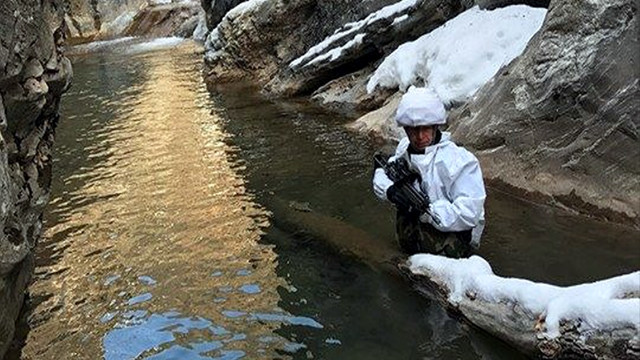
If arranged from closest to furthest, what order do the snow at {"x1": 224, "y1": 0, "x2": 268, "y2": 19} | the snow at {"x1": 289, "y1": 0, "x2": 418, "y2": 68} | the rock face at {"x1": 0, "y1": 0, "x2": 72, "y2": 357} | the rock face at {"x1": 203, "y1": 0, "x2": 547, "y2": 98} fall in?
1. the rock face at {"x1": 0, "y1": 0, "x2": 72, "y2": 357}
2. the rock face at {"x1": 203, "y1": 0, "x2": 547, "y2": 98}
3. the snow at {"x1": 289, "y1": 0, "x2": 418, "y2": 68}
4. the snow at {"x1": 224, "y1": 0, "x2": 268, "y2": 19}

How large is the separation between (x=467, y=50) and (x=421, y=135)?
6.90 meters

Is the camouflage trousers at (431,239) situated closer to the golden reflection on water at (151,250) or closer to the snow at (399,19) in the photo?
the golden reflection on water at (151,250)

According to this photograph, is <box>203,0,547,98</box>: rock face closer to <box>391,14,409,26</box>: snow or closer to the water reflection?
<box>391,14,409,26</box>: snow

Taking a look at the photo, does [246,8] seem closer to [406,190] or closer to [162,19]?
[406,190]

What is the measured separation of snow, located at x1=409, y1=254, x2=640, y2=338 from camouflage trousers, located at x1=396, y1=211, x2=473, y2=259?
0.52ft

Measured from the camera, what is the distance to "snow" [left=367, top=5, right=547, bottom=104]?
11.6m

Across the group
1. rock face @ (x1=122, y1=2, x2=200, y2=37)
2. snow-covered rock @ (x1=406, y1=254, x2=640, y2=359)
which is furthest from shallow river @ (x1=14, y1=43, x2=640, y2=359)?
rock face @ (x1=122, y1=2, x2=200, y2=37)

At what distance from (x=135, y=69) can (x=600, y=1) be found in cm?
2355

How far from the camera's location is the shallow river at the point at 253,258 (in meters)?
5.64

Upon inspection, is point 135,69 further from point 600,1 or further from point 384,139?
point 600,1

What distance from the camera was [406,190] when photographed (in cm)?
595

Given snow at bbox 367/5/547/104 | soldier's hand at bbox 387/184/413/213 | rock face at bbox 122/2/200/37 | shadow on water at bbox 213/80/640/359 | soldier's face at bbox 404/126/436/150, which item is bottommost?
rock face at bbox 122/2/200/37

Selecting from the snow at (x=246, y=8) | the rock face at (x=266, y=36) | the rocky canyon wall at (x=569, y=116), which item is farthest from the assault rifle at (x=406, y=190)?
the snow at (x=246, y=8)

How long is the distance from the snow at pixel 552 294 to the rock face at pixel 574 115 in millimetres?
2579
